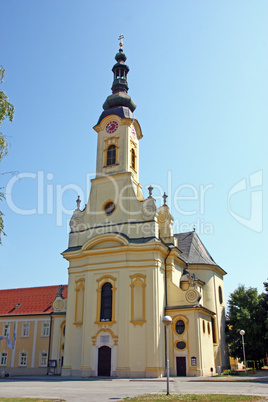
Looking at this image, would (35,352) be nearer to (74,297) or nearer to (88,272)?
(74,297)

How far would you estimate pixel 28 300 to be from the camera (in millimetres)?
43844

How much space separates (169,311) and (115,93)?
75.8 ft

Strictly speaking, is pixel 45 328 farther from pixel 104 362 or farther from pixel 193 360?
pixel 193 360

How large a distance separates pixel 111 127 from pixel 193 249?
15.5 metres

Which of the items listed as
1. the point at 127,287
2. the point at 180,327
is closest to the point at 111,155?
the point at 127,287

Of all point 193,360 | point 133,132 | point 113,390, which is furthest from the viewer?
point 133,132

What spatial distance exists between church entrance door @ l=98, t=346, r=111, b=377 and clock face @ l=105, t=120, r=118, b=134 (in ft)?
65.3

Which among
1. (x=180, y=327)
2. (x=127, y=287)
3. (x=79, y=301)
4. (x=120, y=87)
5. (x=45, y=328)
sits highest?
(x=120, y=87)

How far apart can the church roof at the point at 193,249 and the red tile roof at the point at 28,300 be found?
1458 cm

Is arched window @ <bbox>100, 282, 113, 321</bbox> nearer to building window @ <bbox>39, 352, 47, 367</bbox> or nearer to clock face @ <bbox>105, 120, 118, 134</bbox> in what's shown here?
building window @ <bbox>39, 352, 47, 367</bbox>

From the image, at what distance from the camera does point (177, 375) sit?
29406 mm

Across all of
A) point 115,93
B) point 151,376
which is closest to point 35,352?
point 151,376

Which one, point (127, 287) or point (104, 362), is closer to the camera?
point (104, 362)

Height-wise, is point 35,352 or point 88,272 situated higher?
point 88,272
